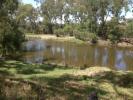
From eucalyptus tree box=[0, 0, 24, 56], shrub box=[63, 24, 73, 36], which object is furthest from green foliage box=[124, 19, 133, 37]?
eucalyptus tree box=[0, 0, 24, 56]

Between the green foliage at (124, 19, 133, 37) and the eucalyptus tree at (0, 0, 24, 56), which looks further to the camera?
the green foliage at (124, 19, 133, 37)

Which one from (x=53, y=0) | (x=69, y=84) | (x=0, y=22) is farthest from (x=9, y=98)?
(x=53, y=0)

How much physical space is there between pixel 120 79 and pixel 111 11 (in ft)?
185

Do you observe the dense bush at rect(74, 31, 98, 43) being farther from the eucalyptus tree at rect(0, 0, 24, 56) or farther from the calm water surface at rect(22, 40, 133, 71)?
the eucalyptus tree at rect(0, 0, 24, 56)

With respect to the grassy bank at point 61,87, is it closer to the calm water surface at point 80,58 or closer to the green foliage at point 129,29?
the calm water surface at point 80,58

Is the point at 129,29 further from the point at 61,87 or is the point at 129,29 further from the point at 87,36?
the point at 61,87

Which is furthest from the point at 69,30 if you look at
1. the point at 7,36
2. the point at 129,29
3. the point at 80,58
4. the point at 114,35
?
the point at 7,36

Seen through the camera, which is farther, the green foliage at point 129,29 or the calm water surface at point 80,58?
the green foliage at point 129,29

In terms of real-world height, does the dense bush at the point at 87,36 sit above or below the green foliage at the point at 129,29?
below


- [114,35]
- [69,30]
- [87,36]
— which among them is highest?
[69,30]

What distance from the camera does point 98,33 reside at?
238 ft

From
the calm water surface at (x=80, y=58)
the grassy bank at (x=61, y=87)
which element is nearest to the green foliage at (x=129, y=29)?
the calm water surface at (x=80, y=58)

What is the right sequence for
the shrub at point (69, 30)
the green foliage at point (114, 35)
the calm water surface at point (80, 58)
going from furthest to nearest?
the shrub at point (69, 30), the green foliage at point (114, 35), the calm water surface at point (80, 58)

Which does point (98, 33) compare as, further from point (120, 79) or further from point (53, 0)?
point (120, 79)
